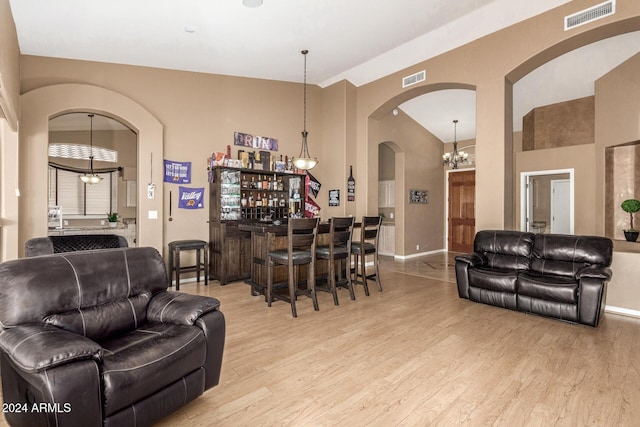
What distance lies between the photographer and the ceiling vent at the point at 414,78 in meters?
5.76

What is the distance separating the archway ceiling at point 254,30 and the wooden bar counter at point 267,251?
2678 millimetres

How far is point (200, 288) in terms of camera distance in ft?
16.9

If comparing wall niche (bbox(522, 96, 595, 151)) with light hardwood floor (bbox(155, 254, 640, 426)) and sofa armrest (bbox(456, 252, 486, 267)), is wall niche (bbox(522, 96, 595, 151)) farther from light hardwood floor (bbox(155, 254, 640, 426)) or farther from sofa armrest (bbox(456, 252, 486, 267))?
light hardwood floor (bbox(155, 254, 640, 426))

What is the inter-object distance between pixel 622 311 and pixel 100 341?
208 inches

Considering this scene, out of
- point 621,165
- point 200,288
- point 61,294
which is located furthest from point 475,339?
point 621,165

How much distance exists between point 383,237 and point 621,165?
4.92 meters

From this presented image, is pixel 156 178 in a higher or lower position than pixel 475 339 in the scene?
higher

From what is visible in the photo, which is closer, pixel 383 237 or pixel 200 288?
pixel 200 288

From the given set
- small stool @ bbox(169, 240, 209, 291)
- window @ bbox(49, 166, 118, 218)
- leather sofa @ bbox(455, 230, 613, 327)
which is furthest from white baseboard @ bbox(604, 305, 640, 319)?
window @ bbox(49, 166, 118, 218)

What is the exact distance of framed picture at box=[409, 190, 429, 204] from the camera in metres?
8.55

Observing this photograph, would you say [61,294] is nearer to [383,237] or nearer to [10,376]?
[10,376]

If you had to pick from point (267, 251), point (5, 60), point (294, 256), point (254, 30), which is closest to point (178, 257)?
point (267, 251)

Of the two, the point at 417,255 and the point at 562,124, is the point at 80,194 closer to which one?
the point at 417,255

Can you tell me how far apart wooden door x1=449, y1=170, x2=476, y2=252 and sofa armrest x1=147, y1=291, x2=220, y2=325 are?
325 inches
